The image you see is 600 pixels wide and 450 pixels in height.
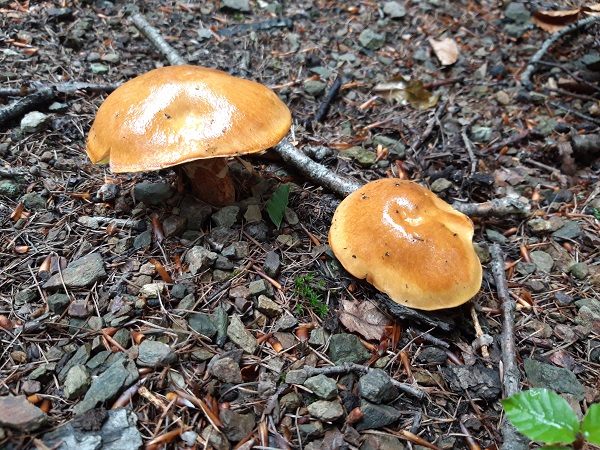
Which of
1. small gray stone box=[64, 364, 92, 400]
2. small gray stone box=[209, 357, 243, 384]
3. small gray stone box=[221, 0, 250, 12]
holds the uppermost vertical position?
small gray stone box=[221, 0, 250, 12]

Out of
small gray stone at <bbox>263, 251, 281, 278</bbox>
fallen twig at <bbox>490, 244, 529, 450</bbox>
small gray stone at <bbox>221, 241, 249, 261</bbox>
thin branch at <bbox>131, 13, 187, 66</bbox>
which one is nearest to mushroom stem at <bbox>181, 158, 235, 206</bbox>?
small gray stone at <bbox>221, 241, 249, 261</bbox>

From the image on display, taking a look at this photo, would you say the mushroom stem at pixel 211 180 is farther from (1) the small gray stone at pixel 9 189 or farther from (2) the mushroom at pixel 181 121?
(1) the small gray stone at pixel 9 189

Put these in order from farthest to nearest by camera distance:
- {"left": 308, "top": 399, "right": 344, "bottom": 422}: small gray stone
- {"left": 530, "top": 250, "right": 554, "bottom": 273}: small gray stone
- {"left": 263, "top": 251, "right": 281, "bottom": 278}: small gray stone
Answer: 1. {"left": 530, "top": 250, "right": 554, "bottom": 273}: small gray stone
2. {"left": 263, "top": 251, "right": 281, "bottom": 278}: small gray stone
3. {"left": 308, "top": 399, "right": 344, "bottom": 422}: small gray stone

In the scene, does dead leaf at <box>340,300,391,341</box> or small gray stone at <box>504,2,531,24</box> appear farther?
small gray stone at <box>504,2,531,24</box>

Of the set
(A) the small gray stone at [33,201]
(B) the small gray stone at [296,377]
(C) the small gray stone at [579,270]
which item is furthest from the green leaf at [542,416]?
(A) the small gray stone at [33,201]

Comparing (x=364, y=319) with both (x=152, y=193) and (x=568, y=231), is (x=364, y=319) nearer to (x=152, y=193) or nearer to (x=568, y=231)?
(x=152, y=193)

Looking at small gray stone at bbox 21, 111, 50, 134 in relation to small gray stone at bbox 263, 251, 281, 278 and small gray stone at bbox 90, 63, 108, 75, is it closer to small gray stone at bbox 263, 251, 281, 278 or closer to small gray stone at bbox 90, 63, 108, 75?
small gray stone at bbox 90, 63, 108, 75

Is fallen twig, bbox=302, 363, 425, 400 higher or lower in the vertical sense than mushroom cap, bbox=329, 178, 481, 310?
lower
